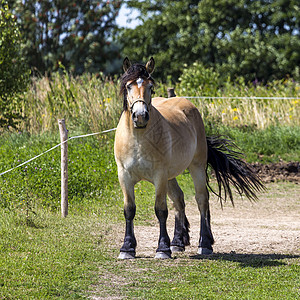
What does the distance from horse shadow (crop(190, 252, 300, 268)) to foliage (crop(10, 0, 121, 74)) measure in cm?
2309

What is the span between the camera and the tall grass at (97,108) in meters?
13.6

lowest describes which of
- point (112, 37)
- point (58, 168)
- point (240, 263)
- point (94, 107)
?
point (240, 263)

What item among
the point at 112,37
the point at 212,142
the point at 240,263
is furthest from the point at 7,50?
the point at 112,37

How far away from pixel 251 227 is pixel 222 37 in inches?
896

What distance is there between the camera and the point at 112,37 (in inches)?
1234

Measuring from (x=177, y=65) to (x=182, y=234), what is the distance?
921 inches

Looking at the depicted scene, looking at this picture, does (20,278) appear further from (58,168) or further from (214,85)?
(214,85)

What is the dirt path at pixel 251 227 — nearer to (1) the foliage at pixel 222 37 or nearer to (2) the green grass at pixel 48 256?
(2) the green grass at pixel 48 256

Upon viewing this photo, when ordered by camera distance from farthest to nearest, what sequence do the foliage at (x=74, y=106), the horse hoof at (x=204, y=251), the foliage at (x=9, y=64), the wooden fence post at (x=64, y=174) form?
1. the foliage at (x=74, y=106)
2. the foliage at (x=9, y=64)
3. the wooden fence post at (x=64, y=174)
4. the horse hoof at (x=204, y=251)

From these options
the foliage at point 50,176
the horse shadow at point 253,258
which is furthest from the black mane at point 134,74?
the foliage at point 50,176

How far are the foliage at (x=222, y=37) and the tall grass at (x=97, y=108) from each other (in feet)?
38.8

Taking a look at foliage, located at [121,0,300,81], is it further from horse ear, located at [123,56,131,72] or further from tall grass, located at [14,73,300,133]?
horse ear, located at [123,56,131,72]

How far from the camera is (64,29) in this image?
1164 inches

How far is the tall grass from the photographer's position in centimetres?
1361
